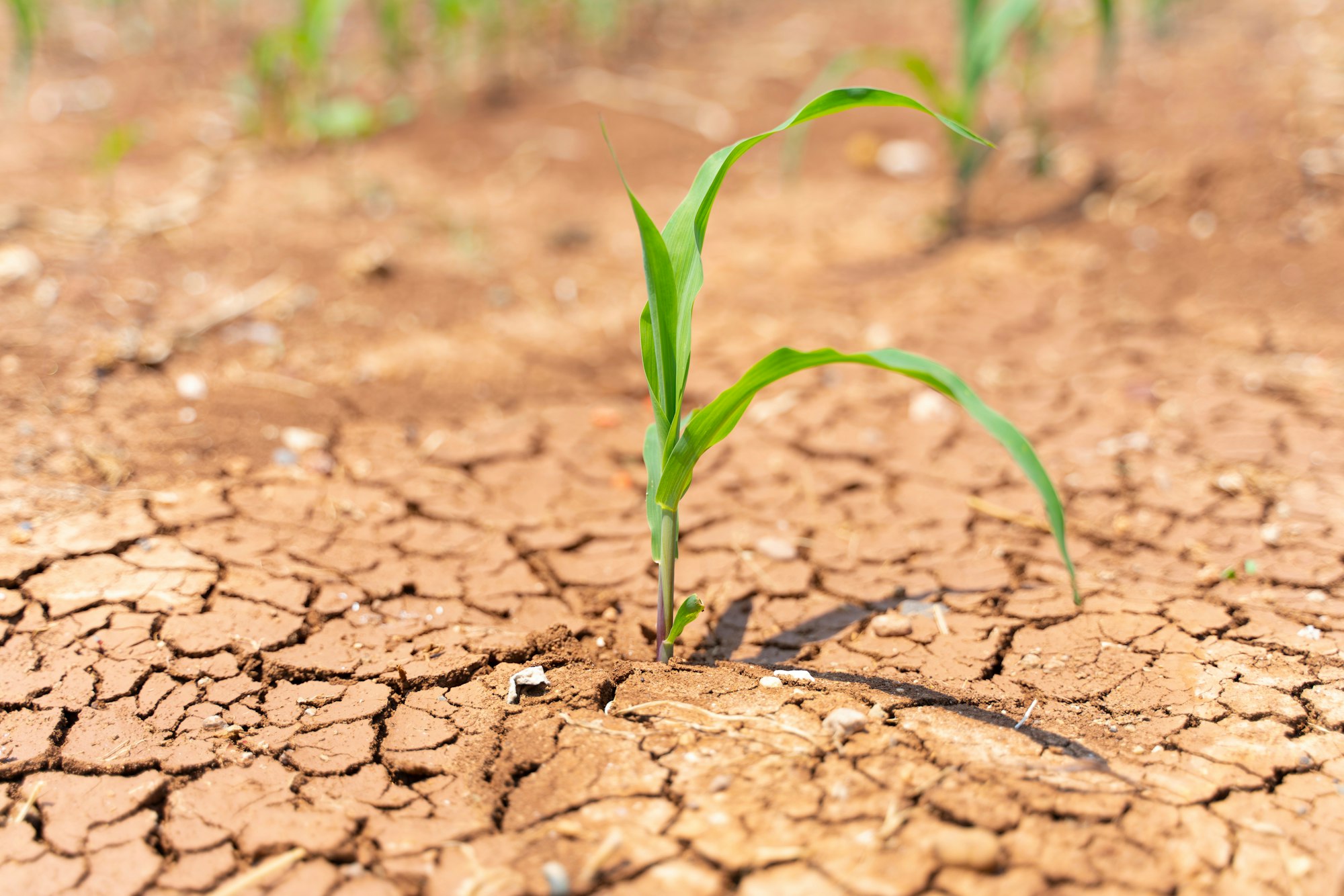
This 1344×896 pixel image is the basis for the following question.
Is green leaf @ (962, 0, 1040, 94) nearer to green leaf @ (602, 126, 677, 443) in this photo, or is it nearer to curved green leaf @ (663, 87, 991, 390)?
curved green leaf @ (663, 87, 991, 390)

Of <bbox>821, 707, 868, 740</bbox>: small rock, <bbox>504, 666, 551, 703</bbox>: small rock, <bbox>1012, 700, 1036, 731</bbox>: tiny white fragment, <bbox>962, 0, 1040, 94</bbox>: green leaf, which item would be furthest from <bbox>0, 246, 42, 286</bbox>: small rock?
<bbox>962, 0, 1040, 94</bbox>: green leaf

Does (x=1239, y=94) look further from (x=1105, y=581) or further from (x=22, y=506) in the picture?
(x=22, y=506)

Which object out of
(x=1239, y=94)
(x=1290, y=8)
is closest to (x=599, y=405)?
(x=1239, y=94)

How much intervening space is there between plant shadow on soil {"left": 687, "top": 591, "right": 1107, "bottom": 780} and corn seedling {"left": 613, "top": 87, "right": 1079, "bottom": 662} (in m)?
0.21

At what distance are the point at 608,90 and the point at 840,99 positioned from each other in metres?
3.94

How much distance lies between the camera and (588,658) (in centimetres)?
173

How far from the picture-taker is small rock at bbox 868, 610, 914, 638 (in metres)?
1.84

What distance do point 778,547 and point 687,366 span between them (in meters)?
0.76

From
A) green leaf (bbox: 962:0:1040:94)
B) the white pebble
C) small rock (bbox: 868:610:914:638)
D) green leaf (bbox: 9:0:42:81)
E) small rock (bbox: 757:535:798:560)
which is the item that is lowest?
small rock (bbox: 868:610:914:638)

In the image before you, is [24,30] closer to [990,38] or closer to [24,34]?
[24,34]

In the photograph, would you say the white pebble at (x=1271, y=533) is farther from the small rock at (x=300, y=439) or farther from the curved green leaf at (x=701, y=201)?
the small rock at (x=300, y=439)

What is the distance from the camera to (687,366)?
1524 millimetres

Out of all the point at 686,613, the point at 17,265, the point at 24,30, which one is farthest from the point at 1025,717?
the point at 24,30

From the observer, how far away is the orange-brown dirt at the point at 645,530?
4.27 ft
